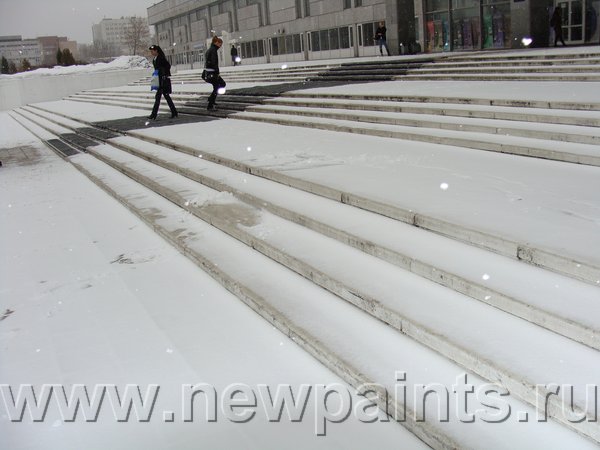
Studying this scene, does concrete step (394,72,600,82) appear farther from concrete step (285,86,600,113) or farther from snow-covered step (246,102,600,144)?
snow-covered step (246,102,600,144)

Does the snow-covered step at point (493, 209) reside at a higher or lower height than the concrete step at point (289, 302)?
higher

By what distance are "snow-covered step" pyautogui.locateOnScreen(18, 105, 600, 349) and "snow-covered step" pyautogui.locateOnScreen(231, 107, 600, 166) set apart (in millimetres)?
2462

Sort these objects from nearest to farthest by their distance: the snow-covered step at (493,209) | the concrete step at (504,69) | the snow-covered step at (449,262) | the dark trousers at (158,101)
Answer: the snow-covered step at (449,262), the snow-covered step at (493,209), the concrete step at (504,69), the dark trousers at (158,101)

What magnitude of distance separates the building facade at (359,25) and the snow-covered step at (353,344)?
63.0 ft

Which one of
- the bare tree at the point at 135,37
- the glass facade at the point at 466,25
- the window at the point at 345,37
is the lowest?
the glass facade at the point at 466,25

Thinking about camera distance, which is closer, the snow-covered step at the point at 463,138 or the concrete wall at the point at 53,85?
the snow-covered step at the point at 463,138

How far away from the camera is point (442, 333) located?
10.2 feet

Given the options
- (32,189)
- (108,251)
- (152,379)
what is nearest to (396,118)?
(108,251)

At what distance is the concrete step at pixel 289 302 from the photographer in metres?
2.59

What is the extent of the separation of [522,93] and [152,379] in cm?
811

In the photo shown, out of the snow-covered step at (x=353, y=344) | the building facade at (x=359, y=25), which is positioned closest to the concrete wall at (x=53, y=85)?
the building facade at (x=359, y=25)

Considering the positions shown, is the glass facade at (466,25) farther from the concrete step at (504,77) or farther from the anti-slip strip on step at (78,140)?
the anti-slip strip on step at (78,140)

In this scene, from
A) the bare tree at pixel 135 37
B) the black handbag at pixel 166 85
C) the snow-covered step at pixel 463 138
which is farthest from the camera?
the bare tree at pixel 135 37

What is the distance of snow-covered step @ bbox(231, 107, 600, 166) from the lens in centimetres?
593
